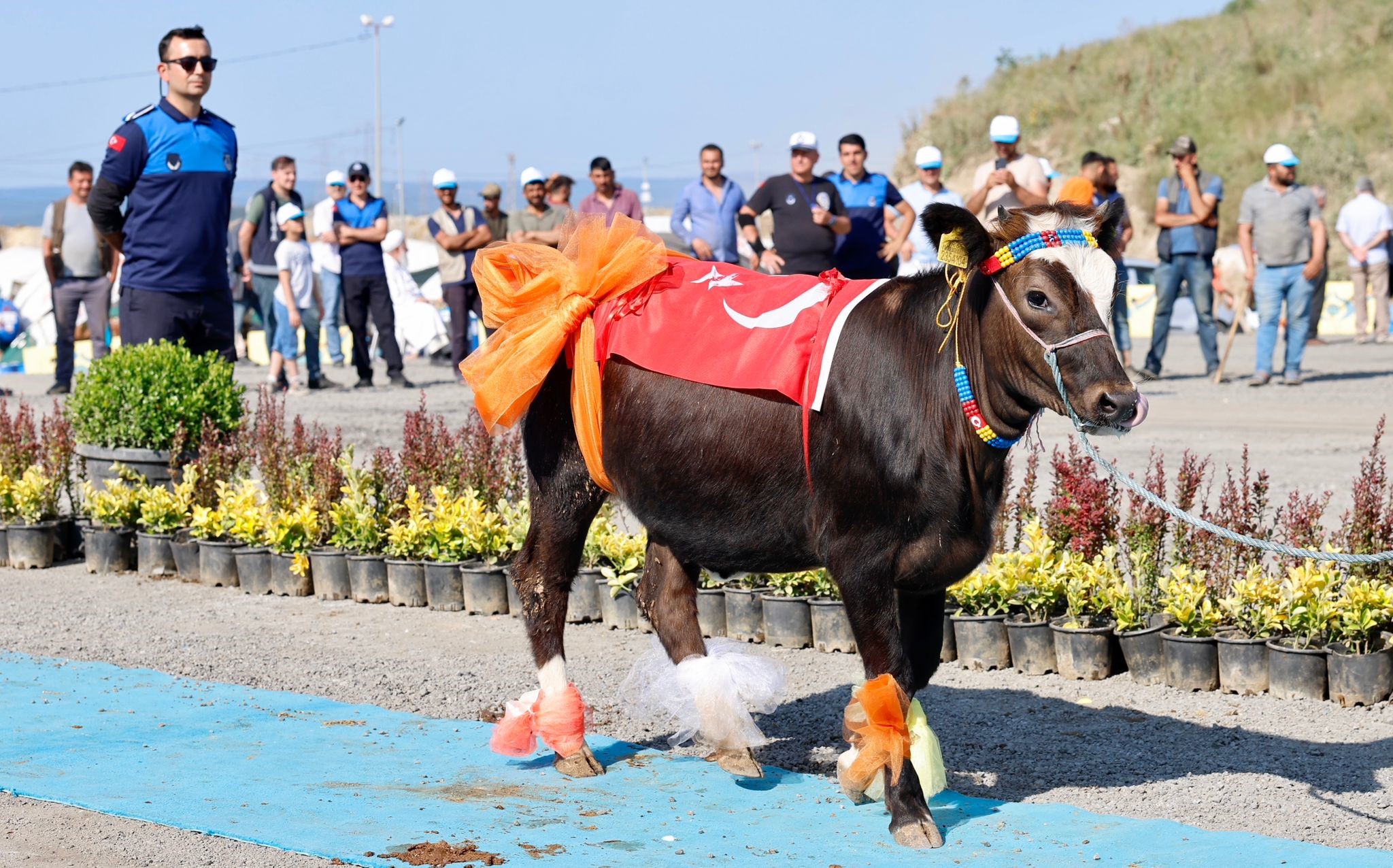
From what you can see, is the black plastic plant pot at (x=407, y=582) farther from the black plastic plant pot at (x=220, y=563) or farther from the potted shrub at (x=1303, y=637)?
the potted shrub at (x=1303, y=637)

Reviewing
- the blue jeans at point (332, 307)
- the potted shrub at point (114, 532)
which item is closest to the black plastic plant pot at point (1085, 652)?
the potted shrub at point (114, 532)

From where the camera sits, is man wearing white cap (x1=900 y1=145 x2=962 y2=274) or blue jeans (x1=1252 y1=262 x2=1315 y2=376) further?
blue jeans (x1=1252 y1=262 x2=1315 y2=376)

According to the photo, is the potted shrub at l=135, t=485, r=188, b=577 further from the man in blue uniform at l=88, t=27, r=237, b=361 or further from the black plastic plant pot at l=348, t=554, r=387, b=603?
the black plastic plant pot at l=348, t=554, r=387, b=603

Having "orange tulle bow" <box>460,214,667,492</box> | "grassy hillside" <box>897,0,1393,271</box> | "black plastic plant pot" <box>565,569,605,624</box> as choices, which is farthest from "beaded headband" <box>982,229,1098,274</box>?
"grassy hillside" <box>897,0,1393,271</box>

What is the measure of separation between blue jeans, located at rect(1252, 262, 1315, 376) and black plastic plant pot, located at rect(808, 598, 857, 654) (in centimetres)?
1024

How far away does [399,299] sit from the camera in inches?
903

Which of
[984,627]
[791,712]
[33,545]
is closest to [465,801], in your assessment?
[791,712]

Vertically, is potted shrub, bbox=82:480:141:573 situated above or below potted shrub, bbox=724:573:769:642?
above

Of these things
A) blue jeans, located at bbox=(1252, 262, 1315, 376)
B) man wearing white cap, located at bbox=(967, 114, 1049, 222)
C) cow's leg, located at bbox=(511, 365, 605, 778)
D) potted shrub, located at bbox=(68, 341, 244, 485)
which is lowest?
cow's leg, located at bbox=(511, 365, 605, 778)

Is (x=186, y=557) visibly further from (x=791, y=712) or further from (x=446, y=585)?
(x=791, y=712)

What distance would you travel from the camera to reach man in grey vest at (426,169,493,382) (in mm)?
17594

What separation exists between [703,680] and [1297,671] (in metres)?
2.52

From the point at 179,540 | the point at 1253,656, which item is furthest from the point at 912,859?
the point at 179,540

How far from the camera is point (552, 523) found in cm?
559
